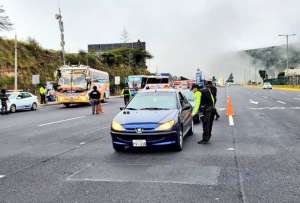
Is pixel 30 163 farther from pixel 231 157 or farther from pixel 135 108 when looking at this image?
pixel 231 157

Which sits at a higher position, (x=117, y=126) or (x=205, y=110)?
(x=205, y=110)

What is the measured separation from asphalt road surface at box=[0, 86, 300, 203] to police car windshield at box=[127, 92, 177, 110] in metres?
1.21

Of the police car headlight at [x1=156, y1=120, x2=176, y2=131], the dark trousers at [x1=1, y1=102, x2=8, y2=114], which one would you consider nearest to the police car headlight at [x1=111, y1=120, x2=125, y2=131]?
the police car headlight at [x1=156, y1=120, x2=176, y2=131]

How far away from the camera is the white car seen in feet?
94.8

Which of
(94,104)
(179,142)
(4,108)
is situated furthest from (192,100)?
(4,108)

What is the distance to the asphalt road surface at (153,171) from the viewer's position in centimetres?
636

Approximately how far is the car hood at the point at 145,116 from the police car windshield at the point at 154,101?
17.7 inches

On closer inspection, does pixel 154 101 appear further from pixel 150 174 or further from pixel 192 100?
pixel 192 100

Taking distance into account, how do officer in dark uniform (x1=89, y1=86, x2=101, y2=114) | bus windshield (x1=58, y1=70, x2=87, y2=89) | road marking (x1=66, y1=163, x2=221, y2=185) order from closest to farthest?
1. road marking (x1=66, y1=163, x2=221, y2=185)
2. officer in dark uniform (x1=89, y1=86, x2=101, y2=114)
3. bus windshield (x1=58, y1=70, x2=87, y2=89)

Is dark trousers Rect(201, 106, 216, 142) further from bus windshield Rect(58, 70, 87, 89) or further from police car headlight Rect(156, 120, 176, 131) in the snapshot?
bus windshield Rect(58, 70, 87, 89)

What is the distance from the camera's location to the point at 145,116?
1024cm

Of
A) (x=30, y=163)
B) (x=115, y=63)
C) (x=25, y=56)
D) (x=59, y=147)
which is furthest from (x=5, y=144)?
(x=115, y=63)

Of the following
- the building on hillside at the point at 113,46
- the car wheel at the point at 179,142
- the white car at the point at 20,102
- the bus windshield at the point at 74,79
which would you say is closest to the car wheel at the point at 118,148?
the car wheel at the point at 179,142

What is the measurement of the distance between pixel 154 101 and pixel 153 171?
3.80 m
